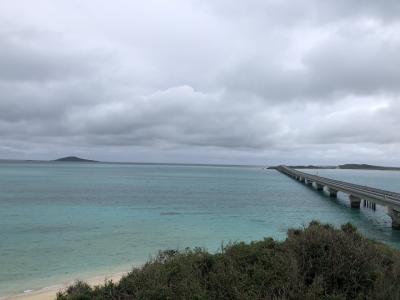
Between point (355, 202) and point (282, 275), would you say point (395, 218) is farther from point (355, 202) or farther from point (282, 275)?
point (282, 275)

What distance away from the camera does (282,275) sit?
9367 mm

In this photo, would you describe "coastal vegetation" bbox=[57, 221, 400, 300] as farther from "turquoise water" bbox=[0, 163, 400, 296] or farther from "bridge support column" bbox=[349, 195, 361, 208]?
"bridge support column" bbox=[349, 195, 361, 208]

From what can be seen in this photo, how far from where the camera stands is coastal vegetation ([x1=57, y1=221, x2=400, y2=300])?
28.5ft

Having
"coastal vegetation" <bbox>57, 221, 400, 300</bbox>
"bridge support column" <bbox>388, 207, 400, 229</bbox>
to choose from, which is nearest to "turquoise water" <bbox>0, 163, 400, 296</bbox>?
"bridge support column" <bbox>388, 207, 400, 229</bbox>

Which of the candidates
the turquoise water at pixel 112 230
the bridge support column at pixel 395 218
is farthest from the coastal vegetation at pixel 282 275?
the bridge support column at pixel 395 218

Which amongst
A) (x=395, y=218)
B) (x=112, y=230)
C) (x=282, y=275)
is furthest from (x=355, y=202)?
(x=282, y=275)

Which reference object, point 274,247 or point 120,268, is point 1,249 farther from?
point 274,247

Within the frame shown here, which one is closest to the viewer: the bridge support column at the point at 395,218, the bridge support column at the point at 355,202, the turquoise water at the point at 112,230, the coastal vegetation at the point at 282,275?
the coastal vegetation at the point at 282,275

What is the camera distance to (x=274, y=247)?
41.8 feet

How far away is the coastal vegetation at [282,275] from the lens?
869 centimetres

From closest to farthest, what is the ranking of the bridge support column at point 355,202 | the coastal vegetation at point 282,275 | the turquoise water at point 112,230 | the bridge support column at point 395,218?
the coastal vegetation at point 282,275
the turquoise water at point 112,230
the bridge support column at point 395,218
the bridge support column at point 355,202

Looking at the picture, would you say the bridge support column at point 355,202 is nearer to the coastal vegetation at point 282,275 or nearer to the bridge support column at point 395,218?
the bridge support column at point 395,218

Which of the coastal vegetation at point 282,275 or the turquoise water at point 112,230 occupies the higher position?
the coastal vegetation at point 282,275

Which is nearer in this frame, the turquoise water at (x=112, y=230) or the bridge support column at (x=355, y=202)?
the turquoise water at (x=112, y=230)
